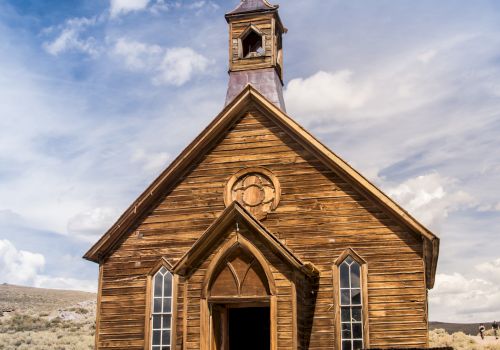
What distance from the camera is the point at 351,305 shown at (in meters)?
16.2

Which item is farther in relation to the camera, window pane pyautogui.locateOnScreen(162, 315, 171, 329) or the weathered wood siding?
window pane pyautogui.locateOnScreen(162, 315, 171, 329)

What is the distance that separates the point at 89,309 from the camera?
58406mm

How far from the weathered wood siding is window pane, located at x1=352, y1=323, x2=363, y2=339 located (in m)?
0.29

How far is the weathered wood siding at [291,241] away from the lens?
15.8 metres

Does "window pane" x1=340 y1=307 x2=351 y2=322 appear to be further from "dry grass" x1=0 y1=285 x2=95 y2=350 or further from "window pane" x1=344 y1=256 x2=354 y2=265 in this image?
"dry grass" x1=0 y1=285 x2=95 y2=350

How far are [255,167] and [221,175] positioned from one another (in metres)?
1.00

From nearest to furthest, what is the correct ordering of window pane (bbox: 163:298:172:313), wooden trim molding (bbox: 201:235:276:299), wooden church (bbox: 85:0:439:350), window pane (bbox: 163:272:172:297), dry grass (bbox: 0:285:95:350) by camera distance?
1. wooden trim molding (bbox: 201:235:276:299)
2. wooden church (bbox: 85:0:439:350)
3. window pane (bbox: 163:298:172:313)
4. window pane (bbox: 163:272:172:297)
5. dry grass (bbox: 0:285:95:350)

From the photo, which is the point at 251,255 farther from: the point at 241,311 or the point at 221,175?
the point at 241,311

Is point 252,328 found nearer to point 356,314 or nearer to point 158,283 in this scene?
point 158,283

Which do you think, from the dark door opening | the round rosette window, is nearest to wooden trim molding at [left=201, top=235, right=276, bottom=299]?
the round rosette window

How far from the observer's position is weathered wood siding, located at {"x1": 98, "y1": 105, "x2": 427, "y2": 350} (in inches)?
622

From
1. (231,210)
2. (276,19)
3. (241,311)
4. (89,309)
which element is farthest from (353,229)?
(89,309)

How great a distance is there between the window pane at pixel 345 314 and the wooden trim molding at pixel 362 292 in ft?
0.40

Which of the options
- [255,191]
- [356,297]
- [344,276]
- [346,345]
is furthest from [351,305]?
[255,191]
